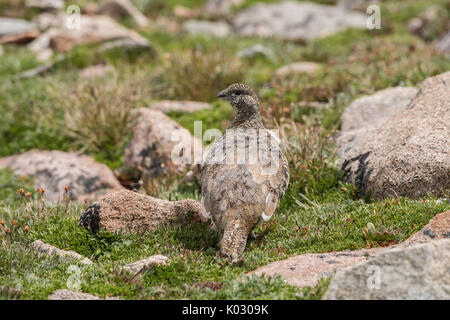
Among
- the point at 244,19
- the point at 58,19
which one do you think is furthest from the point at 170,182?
the point at 244,19

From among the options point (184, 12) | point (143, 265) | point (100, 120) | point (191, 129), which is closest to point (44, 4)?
point (184, 12)

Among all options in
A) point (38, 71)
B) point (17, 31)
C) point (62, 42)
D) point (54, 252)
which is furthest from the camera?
point (17, 31)

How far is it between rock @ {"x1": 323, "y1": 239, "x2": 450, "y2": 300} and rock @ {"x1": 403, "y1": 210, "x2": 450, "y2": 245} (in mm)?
1063

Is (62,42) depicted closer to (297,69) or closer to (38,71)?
(38,71)

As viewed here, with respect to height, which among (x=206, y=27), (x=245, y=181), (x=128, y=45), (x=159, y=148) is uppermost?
(x=206, y=27)

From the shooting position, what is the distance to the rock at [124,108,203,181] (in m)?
10.4

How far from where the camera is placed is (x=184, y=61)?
46.3 feet

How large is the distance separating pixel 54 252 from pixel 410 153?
486 centimetres

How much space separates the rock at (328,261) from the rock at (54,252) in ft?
6.89

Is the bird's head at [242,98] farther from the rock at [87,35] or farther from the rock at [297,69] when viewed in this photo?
the rock at [87,35]

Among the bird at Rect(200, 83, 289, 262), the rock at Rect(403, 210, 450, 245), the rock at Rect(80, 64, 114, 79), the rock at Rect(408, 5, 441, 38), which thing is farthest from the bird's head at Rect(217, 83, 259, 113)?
the rock at Rect(408, 5, 441, 38)

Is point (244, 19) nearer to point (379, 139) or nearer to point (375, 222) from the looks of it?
point (379, 139)

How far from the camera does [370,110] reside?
10461 millimetres

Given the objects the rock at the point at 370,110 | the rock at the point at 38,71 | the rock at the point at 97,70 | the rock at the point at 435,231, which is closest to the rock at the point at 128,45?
the rock at the point at 97,70
